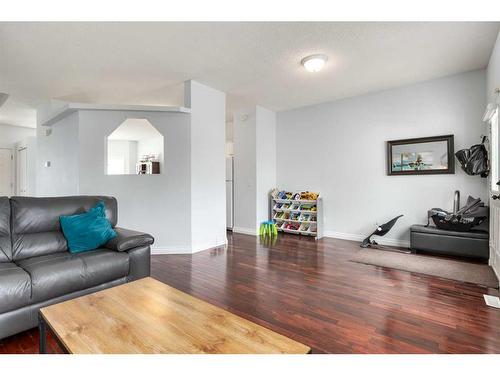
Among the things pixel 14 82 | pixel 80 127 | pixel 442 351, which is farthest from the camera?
pixel 14 82

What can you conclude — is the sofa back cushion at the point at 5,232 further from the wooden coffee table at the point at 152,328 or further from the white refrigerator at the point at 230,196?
the white refrigerator at the point at 230,196

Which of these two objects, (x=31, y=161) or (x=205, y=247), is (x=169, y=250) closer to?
(x=205, y=247)

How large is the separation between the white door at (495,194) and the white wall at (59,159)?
5.18m

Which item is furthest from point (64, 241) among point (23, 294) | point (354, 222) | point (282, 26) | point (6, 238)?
point (354, 222)

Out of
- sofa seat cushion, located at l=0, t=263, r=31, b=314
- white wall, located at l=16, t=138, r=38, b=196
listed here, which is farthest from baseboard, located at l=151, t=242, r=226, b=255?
white wall, located at l=16, t=138, r=38, b=196

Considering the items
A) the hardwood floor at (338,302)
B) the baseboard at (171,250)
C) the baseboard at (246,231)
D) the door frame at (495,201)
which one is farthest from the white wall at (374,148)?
the baseboard at (171,250)

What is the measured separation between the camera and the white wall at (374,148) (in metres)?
3.95

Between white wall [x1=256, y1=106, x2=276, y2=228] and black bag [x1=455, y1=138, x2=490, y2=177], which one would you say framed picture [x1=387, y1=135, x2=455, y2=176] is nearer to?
black bag [x1=455, y1=138, x2=490, y2=177]

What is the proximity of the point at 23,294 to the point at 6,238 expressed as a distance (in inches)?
31.8

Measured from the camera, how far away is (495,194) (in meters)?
2.94

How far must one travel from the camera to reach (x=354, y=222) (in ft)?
16.4
